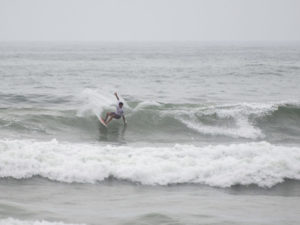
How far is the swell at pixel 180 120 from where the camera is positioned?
17016 mm

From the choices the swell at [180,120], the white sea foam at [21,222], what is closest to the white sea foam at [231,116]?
the swell at [180,120]

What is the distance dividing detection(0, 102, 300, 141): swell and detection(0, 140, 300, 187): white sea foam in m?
4.67

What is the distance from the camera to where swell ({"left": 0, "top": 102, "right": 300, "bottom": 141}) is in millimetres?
17016

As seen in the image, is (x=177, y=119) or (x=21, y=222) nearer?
(x=21, y=222)

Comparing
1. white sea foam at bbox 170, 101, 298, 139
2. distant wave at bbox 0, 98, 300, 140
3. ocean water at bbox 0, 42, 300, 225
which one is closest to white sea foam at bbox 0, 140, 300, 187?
ocean water at bbox 0, 42, 300, 225

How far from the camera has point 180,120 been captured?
61.2 ft

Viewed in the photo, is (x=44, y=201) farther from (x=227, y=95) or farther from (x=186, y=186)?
(x=227, y=95)

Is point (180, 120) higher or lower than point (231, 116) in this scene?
lower

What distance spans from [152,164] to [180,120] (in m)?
7.91

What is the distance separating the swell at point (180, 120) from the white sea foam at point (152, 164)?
A: 4671 mm

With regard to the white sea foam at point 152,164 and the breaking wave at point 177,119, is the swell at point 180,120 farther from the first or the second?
the white sea foam at point 152,164

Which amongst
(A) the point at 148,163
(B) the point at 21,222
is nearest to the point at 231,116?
(A) the point at 148,163

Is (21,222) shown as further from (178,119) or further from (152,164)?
(178,119)

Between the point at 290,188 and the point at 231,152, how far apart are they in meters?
2.44
